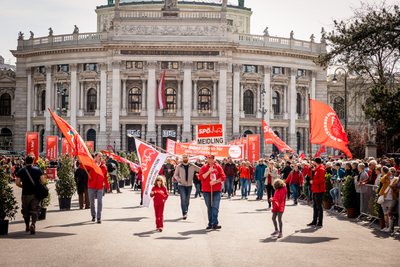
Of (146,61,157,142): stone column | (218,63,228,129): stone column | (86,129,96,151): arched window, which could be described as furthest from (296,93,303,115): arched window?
(86,129,96,151): arched window

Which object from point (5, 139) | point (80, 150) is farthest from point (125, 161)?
point (5, 139)

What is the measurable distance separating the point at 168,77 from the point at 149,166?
5303cm

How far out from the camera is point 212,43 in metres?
71.0

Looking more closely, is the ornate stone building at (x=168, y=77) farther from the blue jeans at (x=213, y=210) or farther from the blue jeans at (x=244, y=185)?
the blue jeans at (x=213, y=210)

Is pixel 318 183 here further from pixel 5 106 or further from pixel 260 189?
pixel 5 106

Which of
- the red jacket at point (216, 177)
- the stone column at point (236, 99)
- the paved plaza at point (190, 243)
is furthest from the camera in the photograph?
the stone column at point (236, 99)

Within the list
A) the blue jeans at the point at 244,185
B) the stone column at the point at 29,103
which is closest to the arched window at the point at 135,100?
the stone column at the point at 29,103

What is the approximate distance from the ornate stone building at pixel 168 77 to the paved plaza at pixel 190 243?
51.0 metres

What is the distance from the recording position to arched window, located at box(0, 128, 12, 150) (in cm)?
7994

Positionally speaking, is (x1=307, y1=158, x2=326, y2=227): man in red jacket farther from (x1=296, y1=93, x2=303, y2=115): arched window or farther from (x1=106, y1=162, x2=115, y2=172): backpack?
(x1=296, y1=93, x2=303, y2=115): arched window

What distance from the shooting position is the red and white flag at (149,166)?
19203 mm

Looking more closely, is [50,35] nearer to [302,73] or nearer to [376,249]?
[302,73]

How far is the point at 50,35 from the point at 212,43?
1965 cm

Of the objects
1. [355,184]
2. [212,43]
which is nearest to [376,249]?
[355,184]
